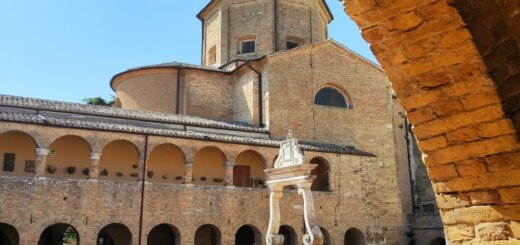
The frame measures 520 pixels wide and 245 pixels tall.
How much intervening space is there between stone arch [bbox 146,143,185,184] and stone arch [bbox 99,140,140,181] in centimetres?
63

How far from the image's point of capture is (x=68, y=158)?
1750cm

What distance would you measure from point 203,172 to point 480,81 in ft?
57.5

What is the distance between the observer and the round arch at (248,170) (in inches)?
808

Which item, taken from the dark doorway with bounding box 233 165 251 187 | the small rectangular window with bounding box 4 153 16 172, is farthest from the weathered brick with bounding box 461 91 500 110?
the dark doorway with bounding box 233 165 251 187

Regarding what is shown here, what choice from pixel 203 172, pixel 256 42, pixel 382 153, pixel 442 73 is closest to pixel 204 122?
pixel 203 172

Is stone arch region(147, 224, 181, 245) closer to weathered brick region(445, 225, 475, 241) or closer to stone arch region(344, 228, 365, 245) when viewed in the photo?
stone arch region(344, 228, 365, 245)

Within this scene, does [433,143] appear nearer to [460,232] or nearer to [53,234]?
[460,232]

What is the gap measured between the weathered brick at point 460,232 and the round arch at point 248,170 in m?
16.6

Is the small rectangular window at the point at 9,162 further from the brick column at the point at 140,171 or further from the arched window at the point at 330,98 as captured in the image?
the arched window at the point at 330,98

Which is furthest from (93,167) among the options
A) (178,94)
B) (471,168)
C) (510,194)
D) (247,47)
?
(510,194)

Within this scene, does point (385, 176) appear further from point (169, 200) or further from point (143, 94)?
point (143, 94)

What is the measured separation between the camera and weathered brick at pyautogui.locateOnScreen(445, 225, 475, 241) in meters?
3.64

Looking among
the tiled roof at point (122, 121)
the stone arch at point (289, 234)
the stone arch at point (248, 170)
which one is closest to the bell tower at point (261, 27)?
the tiled roof at point (122, 121)

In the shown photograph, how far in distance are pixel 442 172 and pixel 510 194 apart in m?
0.55
